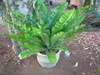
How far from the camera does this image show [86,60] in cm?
180

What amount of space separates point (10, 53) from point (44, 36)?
2.28 feet

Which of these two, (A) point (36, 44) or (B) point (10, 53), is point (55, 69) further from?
(B) point (10, 53)

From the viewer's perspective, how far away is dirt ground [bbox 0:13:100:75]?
64.7 inches

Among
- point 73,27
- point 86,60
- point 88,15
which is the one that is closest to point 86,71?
point 86,60

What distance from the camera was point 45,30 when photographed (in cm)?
134

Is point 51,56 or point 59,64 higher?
point 51,56

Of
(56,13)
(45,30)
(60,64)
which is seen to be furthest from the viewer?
(60,64)

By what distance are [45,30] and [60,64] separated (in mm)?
572

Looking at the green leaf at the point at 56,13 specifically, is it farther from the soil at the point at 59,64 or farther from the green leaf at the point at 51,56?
the soil at the point at 59,64

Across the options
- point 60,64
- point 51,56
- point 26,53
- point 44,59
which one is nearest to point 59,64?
point 60,64

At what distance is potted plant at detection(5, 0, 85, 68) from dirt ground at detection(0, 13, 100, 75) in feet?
0.48

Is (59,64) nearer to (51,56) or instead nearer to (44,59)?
(44,59)

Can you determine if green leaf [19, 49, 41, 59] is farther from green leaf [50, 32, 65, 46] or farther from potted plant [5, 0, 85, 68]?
green leaf [50, 32, 65, 46]

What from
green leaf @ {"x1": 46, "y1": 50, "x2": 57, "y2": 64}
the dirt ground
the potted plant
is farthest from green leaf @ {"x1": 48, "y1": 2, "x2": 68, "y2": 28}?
the dirt ground
